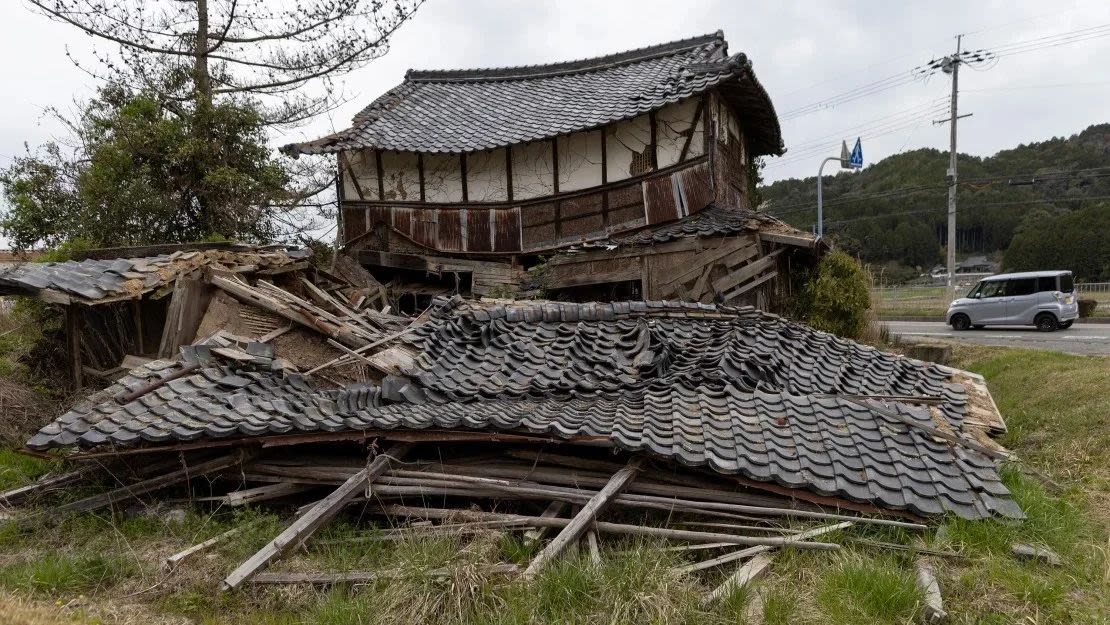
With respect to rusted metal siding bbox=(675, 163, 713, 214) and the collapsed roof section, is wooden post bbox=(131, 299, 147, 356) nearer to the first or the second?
the collapsed roof section

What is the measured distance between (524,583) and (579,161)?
11.5 metres

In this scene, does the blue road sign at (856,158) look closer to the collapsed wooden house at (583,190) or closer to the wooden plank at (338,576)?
the collapsed wooden house at (583,190)

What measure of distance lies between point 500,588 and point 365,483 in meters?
1.81

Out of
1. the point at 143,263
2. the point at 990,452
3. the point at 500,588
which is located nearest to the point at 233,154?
the point at 143,263

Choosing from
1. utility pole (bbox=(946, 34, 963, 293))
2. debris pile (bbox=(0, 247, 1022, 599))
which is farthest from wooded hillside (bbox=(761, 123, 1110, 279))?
debris pile (bbox=(0, 247, 1022, 599))

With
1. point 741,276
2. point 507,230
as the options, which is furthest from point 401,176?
point 741,276

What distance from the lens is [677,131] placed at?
44.0ft

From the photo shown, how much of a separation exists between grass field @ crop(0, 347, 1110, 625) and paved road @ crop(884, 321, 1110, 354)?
11.3 m

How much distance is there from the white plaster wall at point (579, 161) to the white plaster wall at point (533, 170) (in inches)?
10.8

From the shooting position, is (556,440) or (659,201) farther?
(659,201)

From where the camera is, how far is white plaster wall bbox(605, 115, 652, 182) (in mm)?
13531

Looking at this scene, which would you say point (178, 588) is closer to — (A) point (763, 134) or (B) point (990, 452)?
(B) point (990, 452)

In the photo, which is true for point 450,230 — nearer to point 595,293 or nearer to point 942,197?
point 595,293

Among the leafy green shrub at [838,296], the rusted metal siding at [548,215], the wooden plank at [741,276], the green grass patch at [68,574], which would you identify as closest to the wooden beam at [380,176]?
the rusted metal siding at [548,215]
